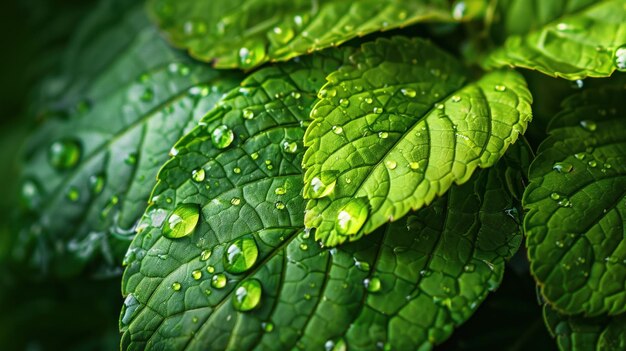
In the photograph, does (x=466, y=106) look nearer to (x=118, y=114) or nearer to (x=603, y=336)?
(x=603, y=336)

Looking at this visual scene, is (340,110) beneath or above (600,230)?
above

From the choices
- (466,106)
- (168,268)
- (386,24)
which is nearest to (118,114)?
(168,268)

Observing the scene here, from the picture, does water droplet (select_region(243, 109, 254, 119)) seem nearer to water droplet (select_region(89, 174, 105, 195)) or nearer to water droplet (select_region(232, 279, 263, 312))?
water droplet (select_region(232, 279, 263, 312))

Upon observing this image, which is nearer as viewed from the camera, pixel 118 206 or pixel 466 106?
pixel 466 106

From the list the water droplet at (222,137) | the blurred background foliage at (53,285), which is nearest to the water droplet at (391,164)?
the water droplet at (222,137)

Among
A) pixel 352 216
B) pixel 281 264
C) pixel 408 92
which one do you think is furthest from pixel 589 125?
pixel 281 264

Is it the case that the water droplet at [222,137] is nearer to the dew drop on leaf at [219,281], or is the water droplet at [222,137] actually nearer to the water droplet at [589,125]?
the dew drop on leaf at [219,281]

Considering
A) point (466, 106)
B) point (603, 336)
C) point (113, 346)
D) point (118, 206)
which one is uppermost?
point (466, 106)
